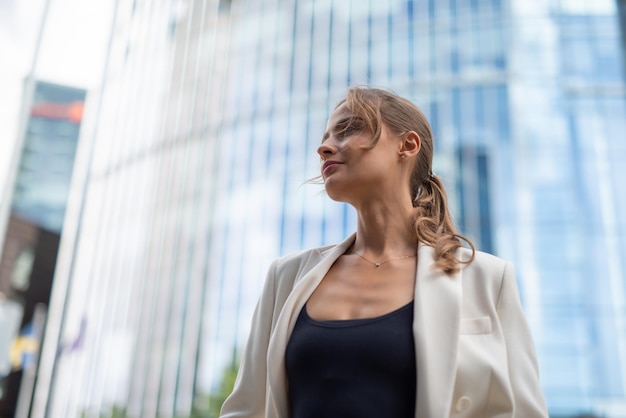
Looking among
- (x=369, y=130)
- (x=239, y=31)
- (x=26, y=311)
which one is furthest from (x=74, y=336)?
(x=369, y=130)

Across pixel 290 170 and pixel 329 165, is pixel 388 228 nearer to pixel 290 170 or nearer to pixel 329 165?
pixel 329 165

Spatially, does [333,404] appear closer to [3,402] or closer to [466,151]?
[466,151]

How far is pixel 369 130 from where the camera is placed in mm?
1645

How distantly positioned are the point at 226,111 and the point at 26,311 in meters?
26.4

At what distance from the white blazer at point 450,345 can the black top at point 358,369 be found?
0.04m

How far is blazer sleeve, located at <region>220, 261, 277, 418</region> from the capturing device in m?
1.60

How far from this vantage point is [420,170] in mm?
Answer: 1786

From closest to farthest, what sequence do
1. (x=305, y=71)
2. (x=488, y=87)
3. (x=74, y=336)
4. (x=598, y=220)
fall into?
1. (x=598, y=220)
2. (x=488, y=87)
3. (x=305, y=71)
4. (x=74, y=336)

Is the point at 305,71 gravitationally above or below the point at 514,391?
above

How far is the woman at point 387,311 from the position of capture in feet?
4.54

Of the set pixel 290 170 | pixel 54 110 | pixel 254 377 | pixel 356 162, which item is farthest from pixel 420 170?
pixel 54 110

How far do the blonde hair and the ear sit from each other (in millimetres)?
15

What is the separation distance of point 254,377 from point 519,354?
0.59 m

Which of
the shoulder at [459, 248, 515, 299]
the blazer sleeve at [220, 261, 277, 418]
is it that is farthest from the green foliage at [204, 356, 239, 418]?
the shoulder at [459, 248, 515, 299]
